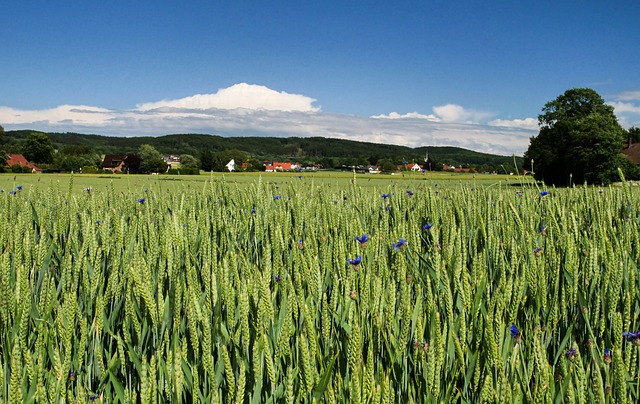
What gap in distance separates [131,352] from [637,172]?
49.3 metres

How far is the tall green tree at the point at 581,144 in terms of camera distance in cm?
4009

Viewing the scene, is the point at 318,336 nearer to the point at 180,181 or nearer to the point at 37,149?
the point at 180,181

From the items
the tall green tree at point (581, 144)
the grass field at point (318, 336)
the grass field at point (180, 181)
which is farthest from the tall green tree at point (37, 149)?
the grass field at point (318, 336)

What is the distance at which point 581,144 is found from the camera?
40.7 metres

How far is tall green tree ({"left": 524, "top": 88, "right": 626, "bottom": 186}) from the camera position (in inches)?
1578

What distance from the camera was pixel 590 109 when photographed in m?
48.7

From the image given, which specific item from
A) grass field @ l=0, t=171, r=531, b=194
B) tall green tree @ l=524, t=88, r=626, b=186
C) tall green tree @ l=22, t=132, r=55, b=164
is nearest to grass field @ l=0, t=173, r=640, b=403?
grass field @ l=0, t=171, r=531, b=194

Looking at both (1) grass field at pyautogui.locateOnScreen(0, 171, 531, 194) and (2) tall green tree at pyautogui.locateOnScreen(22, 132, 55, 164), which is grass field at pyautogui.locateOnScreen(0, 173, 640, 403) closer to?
(1) grass field at pyautogui.locateOnScreen(0, 171, 531, 194)

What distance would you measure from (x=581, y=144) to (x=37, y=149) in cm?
8072

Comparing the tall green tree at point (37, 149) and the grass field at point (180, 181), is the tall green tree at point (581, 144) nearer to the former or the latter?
the grass field at point (180, 181)

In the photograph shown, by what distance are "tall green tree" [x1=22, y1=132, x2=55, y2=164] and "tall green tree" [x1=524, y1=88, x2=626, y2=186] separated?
7541 centimetres

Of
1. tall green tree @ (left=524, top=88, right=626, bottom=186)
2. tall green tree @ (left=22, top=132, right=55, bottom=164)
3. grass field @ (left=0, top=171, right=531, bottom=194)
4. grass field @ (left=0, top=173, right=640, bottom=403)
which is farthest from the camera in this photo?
tall green tree @ (left=22, top=132, right=55, bottom=164)

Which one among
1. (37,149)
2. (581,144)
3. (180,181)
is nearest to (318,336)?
(180,181)

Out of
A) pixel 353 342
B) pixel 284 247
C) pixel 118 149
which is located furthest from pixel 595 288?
pixel 118 149
